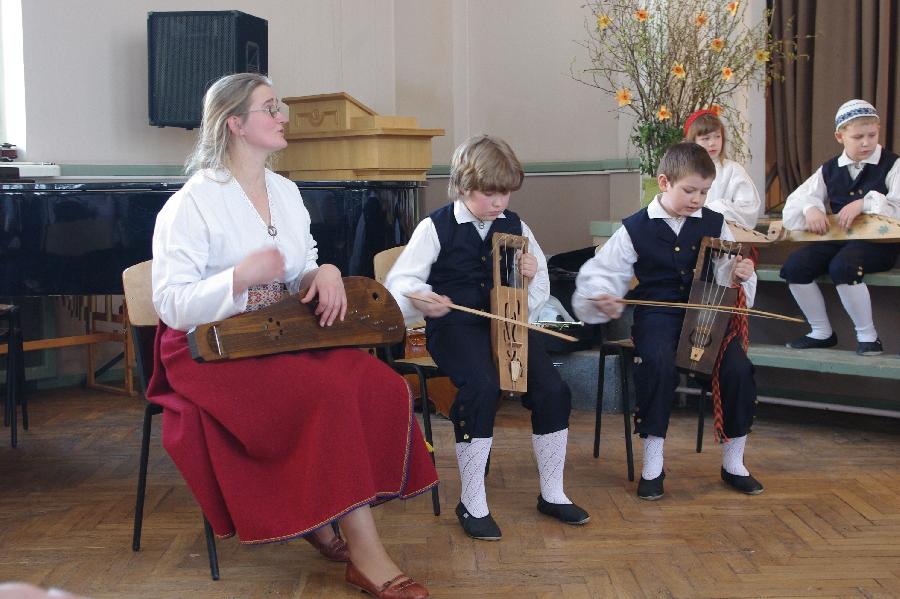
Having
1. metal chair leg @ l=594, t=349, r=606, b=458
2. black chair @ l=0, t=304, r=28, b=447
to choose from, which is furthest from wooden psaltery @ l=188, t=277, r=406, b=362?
black chair @ l=0, t=304, r=28, b=447

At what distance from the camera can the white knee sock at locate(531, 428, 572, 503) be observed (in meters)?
2.88

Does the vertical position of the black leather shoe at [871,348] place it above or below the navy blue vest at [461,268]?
below

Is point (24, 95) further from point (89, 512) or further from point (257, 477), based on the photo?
point (257, 477)

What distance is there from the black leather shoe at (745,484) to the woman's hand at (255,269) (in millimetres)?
1609

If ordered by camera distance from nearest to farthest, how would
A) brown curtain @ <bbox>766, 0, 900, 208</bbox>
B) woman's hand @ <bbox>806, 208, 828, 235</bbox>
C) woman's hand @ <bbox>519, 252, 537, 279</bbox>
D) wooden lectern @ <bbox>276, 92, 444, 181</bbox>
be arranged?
woman's hand @ <bbox>519, 252, 537, 279</bbox>, woman's hand @ <bbox>806, 208, 828, 235</bbox>, wooden lectern @ <bbox>276, 92, 444, 181</bbox>, brown curtain @ <bbox>766, 0, 900, 208</bbox>

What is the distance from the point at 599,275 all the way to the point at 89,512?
164 centimetres

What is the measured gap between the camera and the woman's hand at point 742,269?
308cm

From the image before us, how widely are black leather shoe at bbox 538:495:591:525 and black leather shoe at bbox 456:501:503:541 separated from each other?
0.19m

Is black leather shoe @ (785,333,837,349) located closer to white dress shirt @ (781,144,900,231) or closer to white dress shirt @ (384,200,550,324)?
white dress shirt @ (781,144,900,231)

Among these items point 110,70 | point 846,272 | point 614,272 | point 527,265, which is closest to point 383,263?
point 527,265

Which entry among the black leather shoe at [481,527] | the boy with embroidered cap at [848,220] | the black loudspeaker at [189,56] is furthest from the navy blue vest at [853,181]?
the black loudspeaker at [189,56]

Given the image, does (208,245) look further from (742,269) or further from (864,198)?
(864,198)

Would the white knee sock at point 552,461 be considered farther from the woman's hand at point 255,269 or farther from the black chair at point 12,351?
the black chair at point 12,351

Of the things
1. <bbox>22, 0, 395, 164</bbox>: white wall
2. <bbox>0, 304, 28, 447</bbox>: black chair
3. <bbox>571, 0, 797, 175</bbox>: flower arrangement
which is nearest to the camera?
<bbox>0, 304, 28, 447</bbox>: black chair
